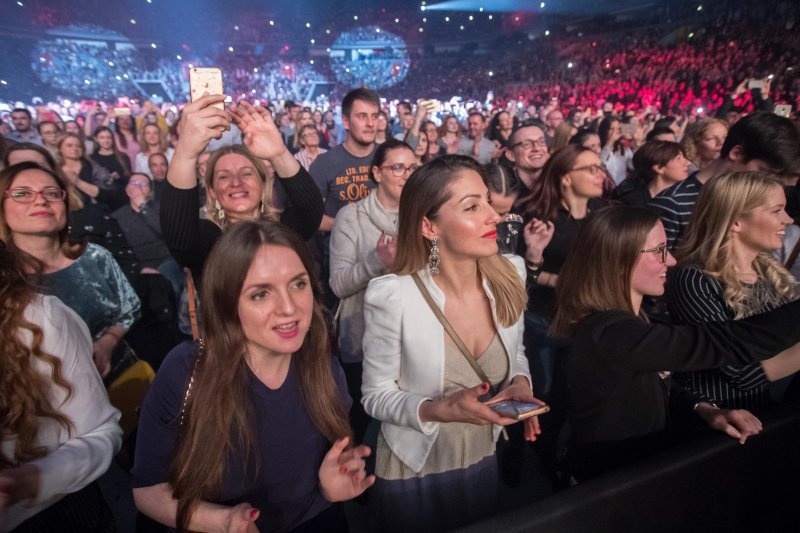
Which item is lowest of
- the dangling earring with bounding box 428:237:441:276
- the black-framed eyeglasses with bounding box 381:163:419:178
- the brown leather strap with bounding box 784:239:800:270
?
the brown leather strap with bounding box 784:239:800:270

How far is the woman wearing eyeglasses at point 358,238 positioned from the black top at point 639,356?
120cm

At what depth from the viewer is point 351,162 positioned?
4105 mm

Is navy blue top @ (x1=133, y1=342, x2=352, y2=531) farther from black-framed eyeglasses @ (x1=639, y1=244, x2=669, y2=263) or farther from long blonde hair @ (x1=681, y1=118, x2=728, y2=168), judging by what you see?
long blonde hair @ (x1=681, y1=118, x2=728, y2=168)

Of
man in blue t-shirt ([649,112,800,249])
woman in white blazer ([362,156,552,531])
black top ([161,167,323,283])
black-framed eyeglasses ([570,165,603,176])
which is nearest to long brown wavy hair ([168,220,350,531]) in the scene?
woman in white blazer ([362,156,552,531])

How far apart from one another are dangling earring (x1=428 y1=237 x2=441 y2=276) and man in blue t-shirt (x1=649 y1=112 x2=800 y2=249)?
2.14 meters

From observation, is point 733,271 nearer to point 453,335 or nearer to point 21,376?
point 453,335

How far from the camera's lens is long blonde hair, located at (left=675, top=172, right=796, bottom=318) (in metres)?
2.11

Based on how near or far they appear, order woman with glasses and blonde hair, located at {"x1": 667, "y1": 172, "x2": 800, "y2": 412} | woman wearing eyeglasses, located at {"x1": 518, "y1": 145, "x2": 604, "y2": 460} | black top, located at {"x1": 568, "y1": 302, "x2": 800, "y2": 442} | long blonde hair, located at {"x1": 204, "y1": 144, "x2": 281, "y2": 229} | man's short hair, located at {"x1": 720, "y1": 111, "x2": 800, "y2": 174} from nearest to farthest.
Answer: black top, located at {"x1": 568, "y1": 302, "x2": 800, "y2": 442}, woman with glasses and blonde hair, located at {"x1": 667, "y1": 172, "x2": 800, "y2": 412}, long blonde hair, located at {"x1": 204, "y1": 144, "x2": 281, "y2": 229}, woman wearing eyeglasses, located at {"x1": 518, "y1": 145, "x2": 604, "y2": 460}, man's short hair, located at {"x1": 720, "y1": 111, "x2": 800, "y2": 174}

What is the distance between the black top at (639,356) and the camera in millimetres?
1505

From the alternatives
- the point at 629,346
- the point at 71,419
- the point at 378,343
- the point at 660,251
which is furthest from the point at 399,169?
the point at 71,419

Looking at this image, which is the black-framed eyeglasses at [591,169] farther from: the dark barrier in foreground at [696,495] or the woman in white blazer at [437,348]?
the dark barrier in foreground at [696,495]

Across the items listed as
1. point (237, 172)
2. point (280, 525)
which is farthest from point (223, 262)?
point (237, 172)

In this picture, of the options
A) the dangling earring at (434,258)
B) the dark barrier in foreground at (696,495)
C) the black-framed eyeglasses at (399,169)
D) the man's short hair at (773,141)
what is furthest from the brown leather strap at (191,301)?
the man's short hair at (773,141)

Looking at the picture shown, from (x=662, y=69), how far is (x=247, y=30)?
30756 mm
